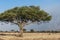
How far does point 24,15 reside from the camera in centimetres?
5150

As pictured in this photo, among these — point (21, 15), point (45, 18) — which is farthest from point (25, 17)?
point (45, 18)

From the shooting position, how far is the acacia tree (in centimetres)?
5106

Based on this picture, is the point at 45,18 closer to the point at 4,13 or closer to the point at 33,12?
the point at 33,12

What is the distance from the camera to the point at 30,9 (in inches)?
2016

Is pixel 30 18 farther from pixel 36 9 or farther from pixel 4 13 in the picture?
pixel 4 13

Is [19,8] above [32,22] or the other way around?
above

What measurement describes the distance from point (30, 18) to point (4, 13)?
21.5ft

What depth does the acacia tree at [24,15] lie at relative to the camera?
51.1 m

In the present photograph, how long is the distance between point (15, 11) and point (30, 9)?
409 cm

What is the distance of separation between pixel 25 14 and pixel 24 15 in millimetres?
762

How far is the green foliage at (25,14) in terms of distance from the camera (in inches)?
2008

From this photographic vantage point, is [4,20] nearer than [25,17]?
No

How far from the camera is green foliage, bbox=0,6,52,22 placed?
51000 mm

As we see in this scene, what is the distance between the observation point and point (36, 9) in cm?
5312
